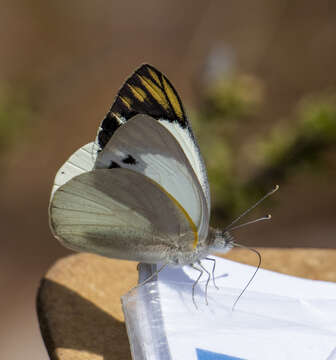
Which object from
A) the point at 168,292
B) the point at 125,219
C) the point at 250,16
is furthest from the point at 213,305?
the point at 250,16

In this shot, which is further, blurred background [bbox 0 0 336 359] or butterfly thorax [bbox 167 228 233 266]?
blurred background [bbox 0 0 336 359]

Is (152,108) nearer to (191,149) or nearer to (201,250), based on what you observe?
(191,149)

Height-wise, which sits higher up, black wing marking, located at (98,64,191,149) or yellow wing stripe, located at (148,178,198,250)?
black wing marking, located at (98,64,191,149)

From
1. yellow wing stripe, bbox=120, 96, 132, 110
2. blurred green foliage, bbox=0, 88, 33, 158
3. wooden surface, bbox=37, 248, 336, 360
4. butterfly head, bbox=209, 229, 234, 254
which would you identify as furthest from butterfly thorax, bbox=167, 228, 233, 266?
blurred green foliage, bbox=0, 88, 33, 158

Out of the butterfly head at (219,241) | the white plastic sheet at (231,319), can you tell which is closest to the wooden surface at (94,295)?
the white plastic sheet at (231,319)

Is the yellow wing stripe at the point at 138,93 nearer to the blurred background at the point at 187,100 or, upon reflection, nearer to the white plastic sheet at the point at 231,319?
the white plastic sheet at the point at 231,319

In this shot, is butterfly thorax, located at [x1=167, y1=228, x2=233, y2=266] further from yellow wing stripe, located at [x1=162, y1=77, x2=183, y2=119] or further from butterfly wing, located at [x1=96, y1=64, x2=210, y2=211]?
yellow wing stripe, located at [x1=162, y1=77, x2=183, y2=119]
